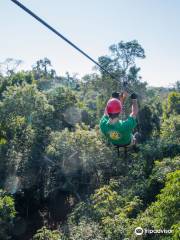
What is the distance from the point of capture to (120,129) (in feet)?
15.7

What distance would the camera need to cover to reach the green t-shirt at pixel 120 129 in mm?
4759

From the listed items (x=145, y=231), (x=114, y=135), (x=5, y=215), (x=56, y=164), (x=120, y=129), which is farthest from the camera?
(x=56, y=164)

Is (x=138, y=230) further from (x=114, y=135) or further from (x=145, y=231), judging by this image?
(x=114, y=135)

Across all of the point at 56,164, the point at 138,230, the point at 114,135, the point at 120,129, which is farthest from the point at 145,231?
the point at 56,164

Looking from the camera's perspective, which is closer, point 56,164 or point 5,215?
point 5,215

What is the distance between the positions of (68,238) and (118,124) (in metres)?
7.35

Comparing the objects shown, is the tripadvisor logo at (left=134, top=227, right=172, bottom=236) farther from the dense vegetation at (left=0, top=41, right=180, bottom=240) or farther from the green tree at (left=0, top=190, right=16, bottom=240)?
the green tree at (left=0, top=190, right=16, bottom=240)

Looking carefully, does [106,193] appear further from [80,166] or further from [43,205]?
[43,205]

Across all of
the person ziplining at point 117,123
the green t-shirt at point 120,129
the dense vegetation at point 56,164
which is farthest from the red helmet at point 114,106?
the dense vegetation at point 56,164

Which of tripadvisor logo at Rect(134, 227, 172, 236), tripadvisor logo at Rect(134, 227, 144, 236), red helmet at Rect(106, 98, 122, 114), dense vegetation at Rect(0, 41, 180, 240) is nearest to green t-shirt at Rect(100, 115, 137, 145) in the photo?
red helmet at Rect(106, 98, 122, 114)

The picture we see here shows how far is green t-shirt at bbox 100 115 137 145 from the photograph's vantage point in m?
4.76

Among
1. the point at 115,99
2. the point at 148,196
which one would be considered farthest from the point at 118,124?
the point at 148,196

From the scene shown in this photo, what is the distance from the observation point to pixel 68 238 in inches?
429

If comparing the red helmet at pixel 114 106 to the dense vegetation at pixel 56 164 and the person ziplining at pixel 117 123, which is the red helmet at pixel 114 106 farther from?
the dense vegetation at pixel 56 164
